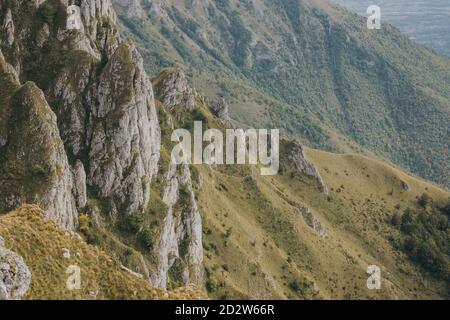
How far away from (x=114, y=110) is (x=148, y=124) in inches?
Answer: 432

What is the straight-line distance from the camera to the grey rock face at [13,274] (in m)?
37.8

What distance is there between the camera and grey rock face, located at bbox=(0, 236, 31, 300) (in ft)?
124

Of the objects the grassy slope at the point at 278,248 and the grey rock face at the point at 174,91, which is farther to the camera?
the grey rock face at the point at 174,91

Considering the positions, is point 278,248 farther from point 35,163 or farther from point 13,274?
point 13,274

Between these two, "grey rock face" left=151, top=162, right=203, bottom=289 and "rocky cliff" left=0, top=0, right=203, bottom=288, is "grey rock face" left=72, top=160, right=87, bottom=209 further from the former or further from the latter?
"grey rock face" left=151, top=162, right=203, bottom=289

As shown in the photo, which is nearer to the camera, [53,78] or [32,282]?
[32,282]

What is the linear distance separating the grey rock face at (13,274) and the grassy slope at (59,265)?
105 centimetres

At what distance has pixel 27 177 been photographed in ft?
266

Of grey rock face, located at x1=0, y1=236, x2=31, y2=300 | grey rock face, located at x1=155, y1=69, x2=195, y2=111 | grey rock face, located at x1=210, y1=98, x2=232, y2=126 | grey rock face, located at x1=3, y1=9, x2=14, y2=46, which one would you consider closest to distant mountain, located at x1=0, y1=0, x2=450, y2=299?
grey rock face, located at x1=0, y1=236, x2=31, y2=300

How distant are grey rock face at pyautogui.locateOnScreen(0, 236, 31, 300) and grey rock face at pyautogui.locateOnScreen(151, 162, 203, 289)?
67.1 meters

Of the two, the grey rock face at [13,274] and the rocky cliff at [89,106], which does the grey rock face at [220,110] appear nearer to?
the rocky cliff at [89,106]

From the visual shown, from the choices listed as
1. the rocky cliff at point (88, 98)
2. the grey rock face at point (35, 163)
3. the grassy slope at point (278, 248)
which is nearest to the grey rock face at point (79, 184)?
the rocky cliff at point (88, 98)
